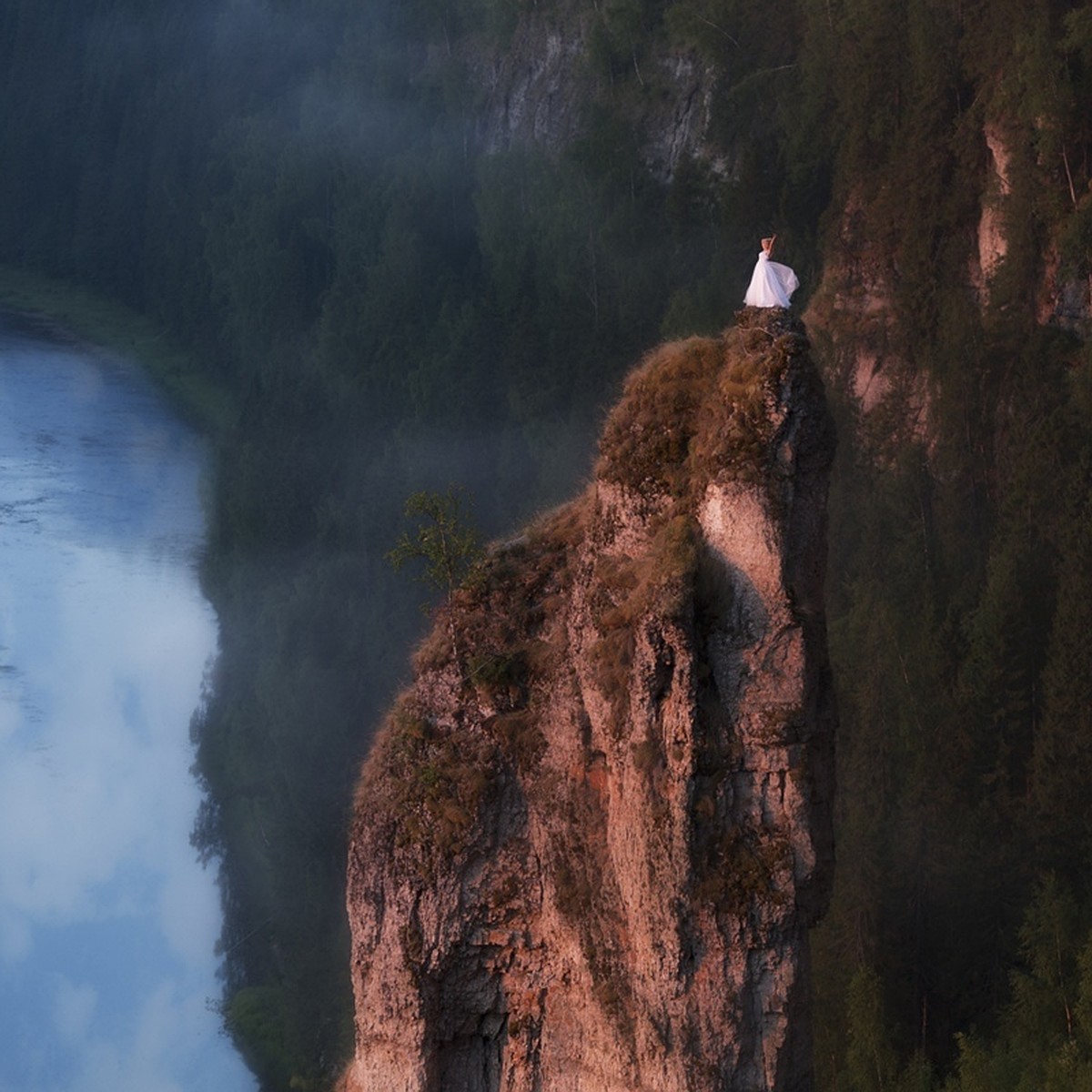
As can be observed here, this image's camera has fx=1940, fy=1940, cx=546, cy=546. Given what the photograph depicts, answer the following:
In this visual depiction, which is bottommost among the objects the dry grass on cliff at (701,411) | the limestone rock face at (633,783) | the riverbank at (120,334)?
the limestone rock face at (633,783)

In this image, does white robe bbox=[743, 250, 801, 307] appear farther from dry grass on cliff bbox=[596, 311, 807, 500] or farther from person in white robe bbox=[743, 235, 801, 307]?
dry grass on cliff bbox=[596, 311, 807, 500]

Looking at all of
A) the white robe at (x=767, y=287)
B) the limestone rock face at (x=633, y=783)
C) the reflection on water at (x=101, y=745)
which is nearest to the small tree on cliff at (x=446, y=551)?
the limestone rock face at (x=633, y=783)

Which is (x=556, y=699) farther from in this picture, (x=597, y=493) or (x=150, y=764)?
(x=150, y=764)

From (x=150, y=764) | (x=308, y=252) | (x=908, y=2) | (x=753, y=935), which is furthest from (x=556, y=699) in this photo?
(x=308, y=252)

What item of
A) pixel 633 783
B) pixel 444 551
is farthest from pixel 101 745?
pixel 633 783

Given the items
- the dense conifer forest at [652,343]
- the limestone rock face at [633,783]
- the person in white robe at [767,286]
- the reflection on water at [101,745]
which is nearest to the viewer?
the limestone rock face at [633,783]

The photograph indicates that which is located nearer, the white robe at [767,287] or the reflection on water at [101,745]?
the white robe at [767,287]

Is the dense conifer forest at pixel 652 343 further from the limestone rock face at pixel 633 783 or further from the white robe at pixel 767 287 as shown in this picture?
the white robe at pixel 767 287
